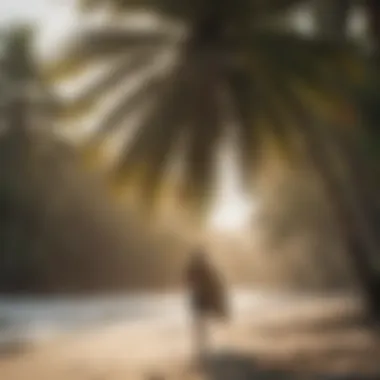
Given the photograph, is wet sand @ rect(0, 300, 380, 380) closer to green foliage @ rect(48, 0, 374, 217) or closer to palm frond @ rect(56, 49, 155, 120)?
green foliage @ rect(48, 0, 374, 217)

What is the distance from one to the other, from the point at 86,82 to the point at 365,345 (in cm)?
56

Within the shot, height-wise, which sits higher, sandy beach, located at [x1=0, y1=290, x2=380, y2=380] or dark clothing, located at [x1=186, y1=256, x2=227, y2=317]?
dark clothing, located at [x1=186, y1=256, x2=227, y2=317]

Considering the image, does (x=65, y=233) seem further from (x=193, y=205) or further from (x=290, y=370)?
(x=290, y=370)

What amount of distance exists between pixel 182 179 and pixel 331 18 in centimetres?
34

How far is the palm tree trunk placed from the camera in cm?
103

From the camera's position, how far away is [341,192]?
39.9 inches

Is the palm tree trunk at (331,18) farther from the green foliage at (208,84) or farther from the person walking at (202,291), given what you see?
the person walking at (202,291)

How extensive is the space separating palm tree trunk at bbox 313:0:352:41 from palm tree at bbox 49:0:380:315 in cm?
2

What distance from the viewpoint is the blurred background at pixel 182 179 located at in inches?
38.3

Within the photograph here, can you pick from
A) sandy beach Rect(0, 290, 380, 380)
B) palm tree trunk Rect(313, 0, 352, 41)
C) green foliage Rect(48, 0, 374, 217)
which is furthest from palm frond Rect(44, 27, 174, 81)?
sandy beach Rect(0, 290, 380, 380)

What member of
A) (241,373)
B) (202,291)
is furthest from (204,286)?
(241,373)

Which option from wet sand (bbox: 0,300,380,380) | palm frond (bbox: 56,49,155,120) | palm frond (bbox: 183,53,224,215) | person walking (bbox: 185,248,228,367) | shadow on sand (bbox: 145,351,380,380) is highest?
palm frond (bbox: 56,49,155,120)

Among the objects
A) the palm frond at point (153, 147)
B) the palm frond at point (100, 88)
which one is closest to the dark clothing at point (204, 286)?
the palm frond at point (153, 147)

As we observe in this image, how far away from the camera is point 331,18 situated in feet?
3.41
